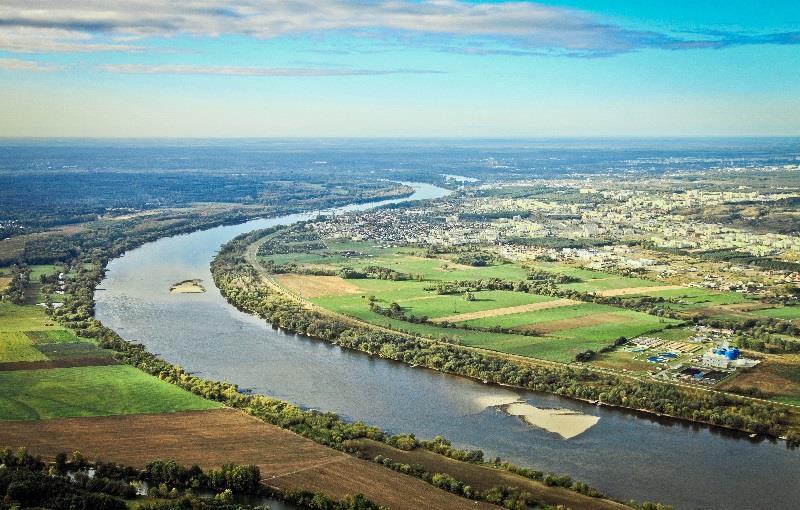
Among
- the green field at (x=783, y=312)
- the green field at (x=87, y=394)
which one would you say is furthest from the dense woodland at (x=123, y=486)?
the green field at (x=783, y=312)

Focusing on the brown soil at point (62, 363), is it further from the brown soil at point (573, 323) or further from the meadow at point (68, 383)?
the brown soil at point (573, 323)

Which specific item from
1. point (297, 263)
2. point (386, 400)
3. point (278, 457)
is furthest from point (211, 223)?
point (278, 457)

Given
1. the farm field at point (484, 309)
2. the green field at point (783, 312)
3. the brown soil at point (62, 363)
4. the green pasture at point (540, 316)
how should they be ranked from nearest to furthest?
the brown soil at point (62, 363) → the farm field at point (484, 309) → the green pasture at point (540, 316) → the green field at point (783, 312)

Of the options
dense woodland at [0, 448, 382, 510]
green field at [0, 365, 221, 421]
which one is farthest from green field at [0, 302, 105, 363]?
dense woodland at [0, 448, 382, 510]

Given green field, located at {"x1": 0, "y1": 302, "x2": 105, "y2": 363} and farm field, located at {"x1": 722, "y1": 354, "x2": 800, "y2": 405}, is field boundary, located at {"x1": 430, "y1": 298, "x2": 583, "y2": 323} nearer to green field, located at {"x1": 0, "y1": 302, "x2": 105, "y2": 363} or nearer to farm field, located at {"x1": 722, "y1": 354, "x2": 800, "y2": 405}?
farm field, located at {"x1": 722, "y1": 354, "x2": 800, "y2": 405}

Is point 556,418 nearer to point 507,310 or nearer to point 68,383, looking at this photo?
point 507,310

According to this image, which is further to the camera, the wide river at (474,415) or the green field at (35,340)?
the green field at (35,340)
